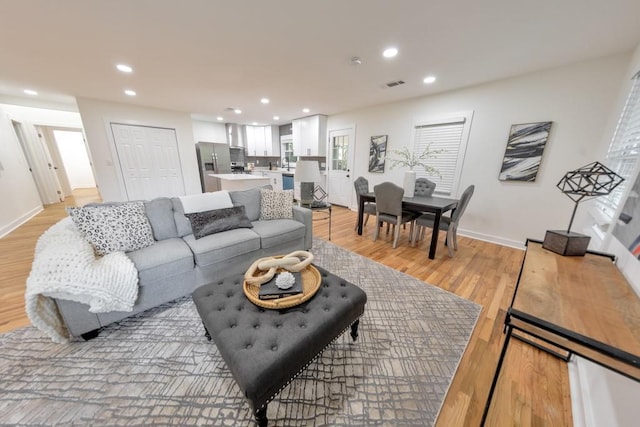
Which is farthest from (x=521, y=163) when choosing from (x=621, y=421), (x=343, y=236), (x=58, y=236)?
(x=58, y=236)

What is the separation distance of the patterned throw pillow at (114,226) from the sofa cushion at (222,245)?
1.18ft

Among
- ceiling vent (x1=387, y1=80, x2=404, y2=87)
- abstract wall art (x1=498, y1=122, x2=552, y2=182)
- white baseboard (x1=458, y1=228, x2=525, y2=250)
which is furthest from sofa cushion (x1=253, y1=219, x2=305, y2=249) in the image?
abstract wall art (x1=498, y1=122, x2=552, y2=182)

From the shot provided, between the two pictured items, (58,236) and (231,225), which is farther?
(231,225)

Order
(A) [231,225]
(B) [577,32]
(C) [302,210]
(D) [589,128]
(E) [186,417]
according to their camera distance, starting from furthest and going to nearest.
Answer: (C) [302,210] < (D) [589,128] < (A) [231,225] < (B) [577,32] < (E) [186,417]

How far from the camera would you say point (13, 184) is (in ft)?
12.8

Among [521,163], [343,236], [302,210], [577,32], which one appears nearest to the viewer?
[577,32]

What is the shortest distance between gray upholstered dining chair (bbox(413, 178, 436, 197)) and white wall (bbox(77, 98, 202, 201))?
5483 mm

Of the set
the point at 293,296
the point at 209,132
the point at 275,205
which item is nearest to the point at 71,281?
the point at 293,296

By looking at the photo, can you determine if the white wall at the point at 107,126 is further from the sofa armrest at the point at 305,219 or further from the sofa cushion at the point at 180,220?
the sofa armrest at the point at 305,219

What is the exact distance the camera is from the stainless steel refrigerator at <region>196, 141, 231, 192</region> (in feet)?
19.7

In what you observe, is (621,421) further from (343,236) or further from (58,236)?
(58,236)

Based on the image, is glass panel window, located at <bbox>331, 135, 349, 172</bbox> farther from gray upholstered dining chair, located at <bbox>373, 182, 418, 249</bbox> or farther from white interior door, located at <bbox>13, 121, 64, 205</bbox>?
white interior door, located at <bbox>13, 121, 64, 205</bbox>

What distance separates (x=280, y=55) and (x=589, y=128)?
3.71 meters

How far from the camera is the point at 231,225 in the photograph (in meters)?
2.29
